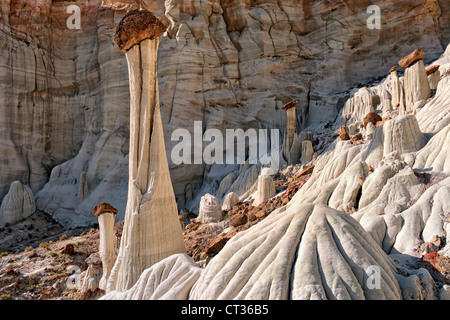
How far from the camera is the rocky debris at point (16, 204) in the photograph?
83.2ft

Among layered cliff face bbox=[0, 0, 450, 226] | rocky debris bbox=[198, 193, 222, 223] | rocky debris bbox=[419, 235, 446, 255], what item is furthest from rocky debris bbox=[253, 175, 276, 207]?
rocky debris bbox=[419, 235, 446, 255]

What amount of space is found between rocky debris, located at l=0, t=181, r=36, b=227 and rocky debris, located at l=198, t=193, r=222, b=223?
14.0 metres

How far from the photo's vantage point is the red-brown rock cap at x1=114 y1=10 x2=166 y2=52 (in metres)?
10.8

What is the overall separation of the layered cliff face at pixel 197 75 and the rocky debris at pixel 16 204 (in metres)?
0.85

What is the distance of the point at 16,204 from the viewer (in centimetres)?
2591

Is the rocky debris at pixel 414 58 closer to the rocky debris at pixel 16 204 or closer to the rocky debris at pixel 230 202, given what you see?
the rocky debris at pixel 230 202

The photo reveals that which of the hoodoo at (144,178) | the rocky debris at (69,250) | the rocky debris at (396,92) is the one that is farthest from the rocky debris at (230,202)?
the rocky debris at (396,92)

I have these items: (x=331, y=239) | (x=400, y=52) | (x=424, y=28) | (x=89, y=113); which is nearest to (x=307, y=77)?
(x=400, y=52)

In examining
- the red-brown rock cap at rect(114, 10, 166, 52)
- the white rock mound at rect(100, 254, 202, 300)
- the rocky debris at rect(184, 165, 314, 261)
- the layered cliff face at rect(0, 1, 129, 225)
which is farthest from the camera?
the layered cliff face at rect(0, 1, 129, 225)

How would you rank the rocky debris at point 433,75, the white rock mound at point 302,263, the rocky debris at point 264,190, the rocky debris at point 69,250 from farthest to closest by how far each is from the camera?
1. the rocky debris at point 433,75
2. the rocky debris at point 69,250
3. the rocky debris at point 264,190
4. the white rock mound at point 302,263

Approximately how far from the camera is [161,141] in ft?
35.8

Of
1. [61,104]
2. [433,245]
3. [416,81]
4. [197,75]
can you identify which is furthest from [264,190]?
[61,104]

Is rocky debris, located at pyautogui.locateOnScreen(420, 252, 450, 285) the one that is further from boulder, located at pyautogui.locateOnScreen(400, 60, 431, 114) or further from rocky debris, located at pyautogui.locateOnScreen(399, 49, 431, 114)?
boulder, located at pyautogui.locateOnScreen(400, 60, 431, 114)
